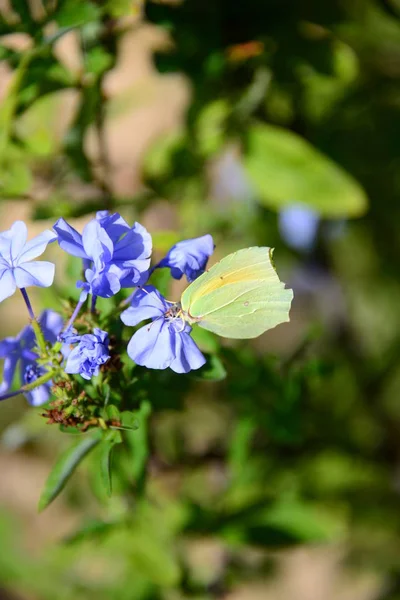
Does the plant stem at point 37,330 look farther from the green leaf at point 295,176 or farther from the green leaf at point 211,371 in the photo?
A: the green leaf at point 295,176

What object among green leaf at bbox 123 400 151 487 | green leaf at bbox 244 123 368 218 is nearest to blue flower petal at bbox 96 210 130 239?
green leaf at bbox 123 400 151 487

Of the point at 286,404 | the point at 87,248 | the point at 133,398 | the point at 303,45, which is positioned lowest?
the point at 286,404

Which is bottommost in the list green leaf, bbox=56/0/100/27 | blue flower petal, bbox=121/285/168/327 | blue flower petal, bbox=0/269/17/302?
blue flower petal, bbox=121/285/168/327

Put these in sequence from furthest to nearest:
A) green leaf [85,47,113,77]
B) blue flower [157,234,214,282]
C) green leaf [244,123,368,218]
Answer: green leaf [244,123,368,218], green leaf [85,47,113,77], blue flower [157,234,214,282]

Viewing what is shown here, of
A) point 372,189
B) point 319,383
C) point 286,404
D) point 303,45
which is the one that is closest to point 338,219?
point 372,189

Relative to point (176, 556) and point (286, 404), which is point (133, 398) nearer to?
point (286, 404)

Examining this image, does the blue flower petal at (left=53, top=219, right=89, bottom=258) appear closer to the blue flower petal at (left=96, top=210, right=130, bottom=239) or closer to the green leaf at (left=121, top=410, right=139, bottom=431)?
the blue flower petal at (left=96, top=210, right=130, bottom=239)

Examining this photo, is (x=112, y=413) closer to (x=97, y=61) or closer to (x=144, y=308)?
(x=144, y=308)

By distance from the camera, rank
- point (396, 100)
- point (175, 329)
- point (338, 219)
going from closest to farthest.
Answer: point (175, 329) → point (396, 100) → point (338, 219)
